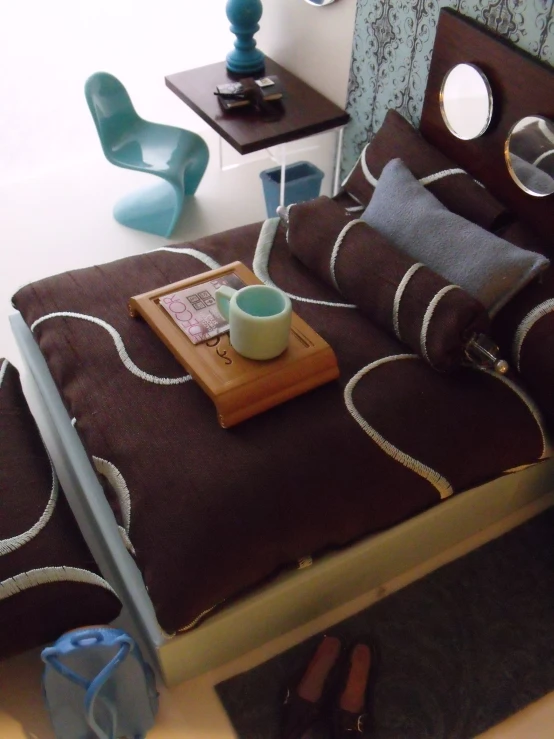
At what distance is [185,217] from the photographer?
273 cm

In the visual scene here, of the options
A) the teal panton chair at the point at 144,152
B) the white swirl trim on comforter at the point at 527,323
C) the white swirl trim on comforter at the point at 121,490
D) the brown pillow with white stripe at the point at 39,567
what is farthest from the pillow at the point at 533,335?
the teal panton chair at the point at 144,152

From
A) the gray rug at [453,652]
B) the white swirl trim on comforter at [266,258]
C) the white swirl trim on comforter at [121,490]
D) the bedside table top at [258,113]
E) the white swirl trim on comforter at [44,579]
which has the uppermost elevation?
the bedside table top at [258,113]

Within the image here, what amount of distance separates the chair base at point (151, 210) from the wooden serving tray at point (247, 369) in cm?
118

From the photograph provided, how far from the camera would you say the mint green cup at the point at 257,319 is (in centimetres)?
134

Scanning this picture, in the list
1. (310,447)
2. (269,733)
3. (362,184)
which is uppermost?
(362,184)

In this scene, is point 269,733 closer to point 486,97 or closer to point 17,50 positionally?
point 486,97

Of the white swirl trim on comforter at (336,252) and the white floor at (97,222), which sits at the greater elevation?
the white swirl trim on comforter at (336,252)

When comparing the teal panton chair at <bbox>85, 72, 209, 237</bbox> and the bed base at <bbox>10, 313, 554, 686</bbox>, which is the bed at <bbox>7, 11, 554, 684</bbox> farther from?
the teal panton chair at <bbox>85, 72, 209, 237</bbox>

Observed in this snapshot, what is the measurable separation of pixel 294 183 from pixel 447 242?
101 centimetres

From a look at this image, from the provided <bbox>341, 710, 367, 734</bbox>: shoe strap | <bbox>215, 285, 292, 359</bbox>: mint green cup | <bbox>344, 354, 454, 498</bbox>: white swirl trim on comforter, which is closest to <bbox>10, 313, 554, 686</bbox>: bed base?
<bbox>344, 354, 454, 498</bbox>: white swirl trim on comforter

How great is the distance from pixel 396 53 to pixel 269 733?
6.05 ft

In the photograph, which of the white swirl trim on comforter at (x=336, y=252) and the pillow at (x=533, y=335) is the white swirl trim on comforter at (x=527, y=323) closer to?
the pillow at (x=533, y=335)

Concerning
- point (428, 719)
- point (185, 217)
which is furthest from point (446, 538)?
point (185, 217)

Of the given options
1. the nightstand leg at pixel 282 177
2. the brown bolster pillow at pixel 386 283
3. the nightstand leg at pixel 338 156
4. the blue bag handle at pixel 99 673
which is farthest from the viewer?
the nightstand leg at pixel 338 156
